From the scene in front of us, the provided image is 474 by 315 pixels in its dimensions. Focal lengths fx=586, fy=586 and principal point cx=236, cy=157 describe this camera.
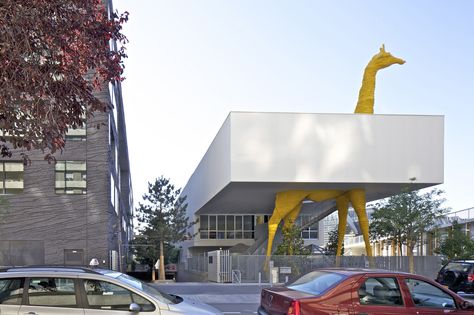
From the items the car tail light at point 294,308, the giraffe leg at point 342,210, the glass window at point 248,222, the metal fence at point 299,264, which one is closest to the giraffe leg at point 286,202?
the giraffe leg at point 342,210

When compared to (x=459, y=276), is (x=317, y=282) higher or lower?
higher

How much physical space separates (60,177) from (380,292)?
2463 centimetres

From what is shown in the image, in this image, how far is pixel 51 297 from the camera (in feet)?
25.7

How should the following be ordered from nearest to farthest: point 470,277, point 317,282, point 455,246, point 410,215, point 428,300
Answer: point 428,300 → point 317,282 → point 470,277 → point 410,215 → point 455,246

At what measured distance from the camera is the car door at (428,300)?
8703mm

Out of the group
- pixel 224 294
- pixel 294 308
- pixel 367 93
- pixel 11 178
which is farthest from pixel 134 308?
pixel 367 93

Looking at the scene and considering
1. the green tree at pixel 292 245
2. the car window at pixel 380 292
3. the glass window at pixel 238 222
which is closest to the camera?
the car window at pixel 380 292

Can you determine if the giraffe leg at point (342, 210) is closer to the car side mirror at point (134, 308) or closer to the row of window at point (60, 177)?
the row of window at point (60, 177)

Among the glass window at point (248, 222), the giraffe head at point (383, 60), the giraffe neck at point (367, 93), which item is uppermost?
the giraffe head at point (383, 60)

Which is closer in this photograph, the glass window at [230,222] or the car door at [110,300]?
the car door at [110,300]

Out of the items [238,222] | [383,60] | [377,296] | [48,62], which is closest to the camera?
[48,62]

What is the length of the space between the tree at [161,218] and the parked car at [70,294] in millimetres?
34374

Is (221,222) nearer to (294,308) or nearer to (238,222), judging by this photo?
(238,222)

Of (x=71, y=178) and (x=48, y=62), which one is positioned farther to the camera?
(x=71, y=178)
